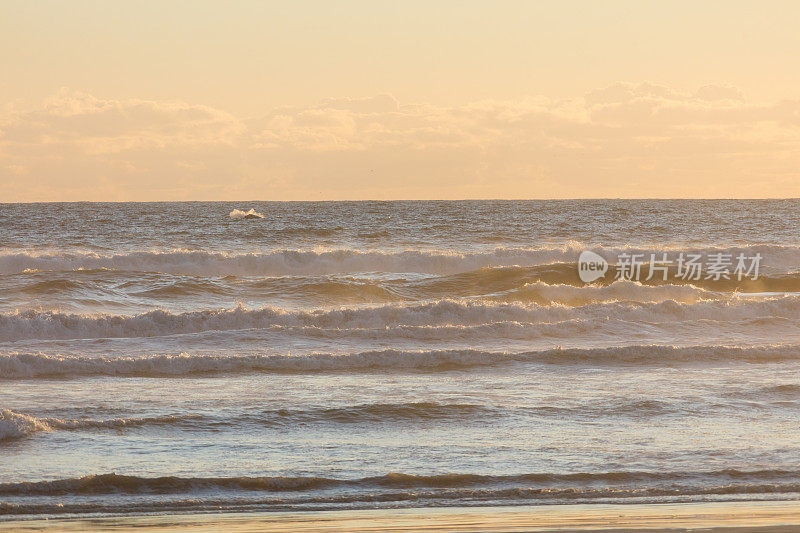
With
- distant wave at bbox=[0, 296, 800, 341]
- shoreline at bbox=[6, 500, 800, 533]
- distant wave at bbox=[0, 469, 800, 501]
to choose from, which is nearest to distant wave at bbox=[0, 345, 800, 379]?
distant wave at bbox=[0, 296, 800, 341]

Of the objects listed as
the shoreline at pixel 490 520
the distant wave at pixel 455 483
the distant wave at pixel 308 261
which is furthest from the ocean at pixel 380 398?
the distant wave at pixel 308 261

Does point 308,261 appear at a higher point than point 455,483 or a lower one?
higher

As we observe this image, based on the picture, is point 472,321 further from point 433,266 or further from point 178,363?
point 433,266

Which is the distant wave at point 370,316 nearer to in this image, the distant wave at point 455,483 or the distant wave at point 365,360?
the distant wave at point 365,360

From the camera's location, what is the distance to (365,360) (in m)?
13.9

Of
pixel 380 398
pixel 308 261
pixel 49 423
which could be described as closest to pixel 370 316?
pixel 380 398

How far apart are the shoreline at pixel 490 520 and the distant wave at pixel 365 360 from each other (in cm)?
669

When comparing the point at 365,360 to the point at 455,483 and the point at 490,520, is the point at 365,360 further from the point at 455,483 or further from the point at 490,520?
the point at 490,520

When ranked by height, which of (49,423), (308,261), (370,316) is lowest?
(49,423)

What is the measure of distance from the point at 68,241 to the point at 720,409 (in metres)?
42.9

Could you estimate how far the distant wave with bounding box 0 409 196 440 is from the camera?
898 centimetres

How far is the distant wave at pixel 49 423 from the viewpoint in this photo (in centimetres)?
898

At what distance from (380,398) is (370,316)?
326 inches

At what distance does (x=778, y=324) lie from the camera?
59.3 ft
